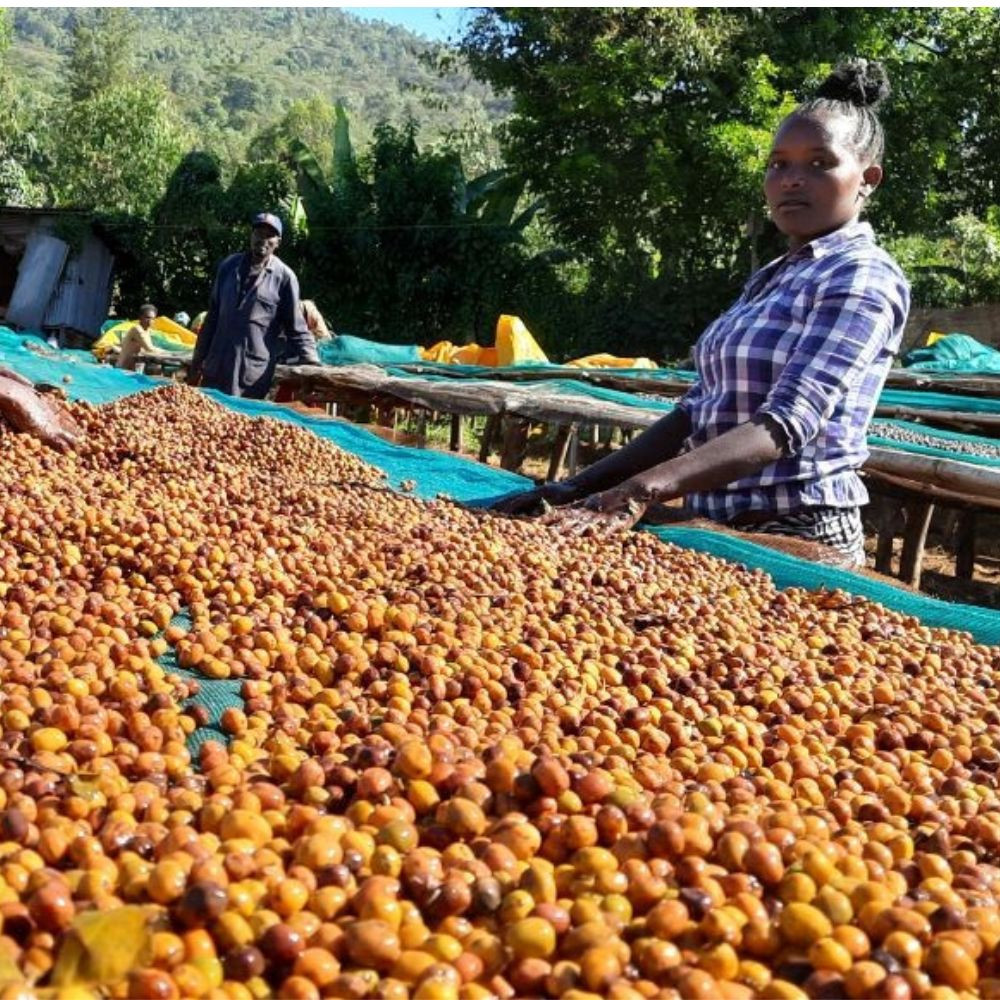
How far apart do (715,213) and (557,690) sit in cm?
1724

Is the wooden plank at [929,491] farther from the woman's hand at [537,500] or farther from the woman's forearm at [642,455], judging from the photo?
the woman's hand at [537,500]

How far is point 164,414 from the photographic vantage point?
6.39 metres

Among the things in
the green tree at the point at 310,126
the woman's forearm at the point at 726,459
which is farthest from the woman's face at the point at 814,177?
the green tree at the point at 310,126

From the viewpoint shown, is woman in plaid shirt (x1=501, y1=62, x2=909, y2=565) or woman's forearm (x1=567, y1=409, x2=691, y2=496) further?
woman's forearm (x1=567, y1=409, x2=691, y2=496)

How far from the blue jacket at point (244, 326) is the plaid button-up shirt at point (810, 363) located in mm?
5132

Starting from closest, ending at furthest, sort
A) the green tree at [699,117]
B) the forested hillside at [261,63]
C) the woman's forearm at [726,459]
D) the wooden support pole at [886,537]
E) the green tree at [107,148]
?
the woman's forearm at [726,459], the wooden support pole at [886,537], the green tree at [699,117], the green tree at [107,148], the forested hillside at [261,63]

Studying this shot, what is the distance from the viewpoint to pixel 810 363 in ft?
10.9

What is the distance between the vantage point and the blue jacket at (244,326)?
8.27 metres

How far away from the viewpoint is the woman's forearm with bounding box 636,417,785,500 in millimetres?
3266

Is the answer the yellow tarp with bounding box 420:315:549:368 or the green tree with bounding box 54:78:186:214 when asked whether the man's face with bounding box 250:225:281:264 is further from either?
the green tree with bounding box 54:78:186:214

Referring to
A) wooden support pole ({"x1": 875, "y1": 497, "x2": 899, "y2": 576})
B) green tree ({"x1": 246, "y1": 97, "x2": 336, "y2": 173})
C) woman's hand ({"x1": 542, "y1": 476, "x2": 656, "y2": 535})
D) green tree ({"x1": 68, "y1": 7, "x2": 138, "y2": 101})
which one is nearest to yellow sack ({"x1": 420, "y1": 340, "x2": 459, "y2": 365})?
wooden support pole ({"x1": 875, "y1": 497, "x2": 899, "y2": 576})

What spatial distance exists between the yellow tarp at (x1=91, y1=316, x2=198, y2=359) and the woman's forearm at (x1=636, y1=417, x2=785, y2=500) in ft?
46.5

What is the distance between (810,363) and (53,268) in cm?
2309

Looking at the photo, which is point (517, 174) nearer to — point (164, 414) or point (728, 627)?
point (164, 414)
